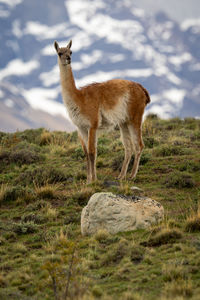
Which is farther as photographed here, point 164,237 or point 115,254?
point 164,237

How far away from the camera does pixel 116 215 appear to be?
596 centimetres

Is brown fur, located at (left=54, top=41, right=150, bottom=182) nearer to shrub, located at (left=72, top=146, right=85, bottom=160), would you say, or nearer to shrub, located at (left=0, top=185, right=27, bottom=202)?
shrub, located at (left=0, top=185, right=27, bottom=202)

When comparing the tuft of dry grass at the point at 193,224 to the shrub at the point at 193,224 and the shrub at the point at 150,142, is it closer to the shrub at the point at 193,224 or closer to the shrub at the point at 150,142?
the shrub at the point at 193,224

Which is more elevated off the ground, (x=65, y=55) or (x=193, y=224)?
(x=65, y=55)

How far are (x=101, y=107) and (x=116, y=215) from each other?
4325 millimetres

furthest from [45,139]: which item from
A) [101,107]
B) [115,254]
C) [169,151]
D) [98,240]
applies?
[115,254]

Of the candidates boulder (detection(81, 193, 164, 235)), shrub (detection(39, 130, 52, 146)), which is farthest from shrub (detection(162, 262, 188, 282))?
shrub (detection(39, 130, 52, 146))

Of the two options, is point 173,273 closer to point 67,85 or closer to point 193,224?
point 193,224

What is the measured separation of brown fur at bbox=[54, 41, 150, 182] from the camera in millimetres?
9383

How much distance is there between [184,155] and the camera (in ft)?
40.3

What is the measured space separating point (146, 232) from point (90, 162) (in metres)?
4.22

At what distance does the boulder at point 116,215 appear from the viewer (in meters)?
5.95

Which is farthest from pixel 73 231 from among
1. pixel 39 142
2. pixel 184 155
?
pixel 39 142

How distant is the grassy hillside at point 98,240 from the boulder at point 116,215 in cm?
20
